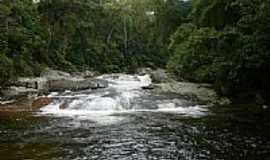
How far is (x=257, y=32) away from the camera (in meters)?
19.9

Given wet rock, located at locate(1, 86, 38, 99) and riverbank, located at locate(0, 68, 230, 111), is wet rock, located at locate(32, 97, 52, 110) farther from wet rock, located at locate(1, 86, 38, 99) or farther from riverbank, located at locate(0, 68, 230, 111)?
wet rock, located at locate(1, 86, 38, 99)

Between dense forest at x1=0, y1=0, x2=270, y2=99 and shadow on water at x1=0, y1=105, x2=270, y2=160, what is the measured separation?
4.47m

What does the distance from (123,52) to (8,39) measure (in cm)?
3539

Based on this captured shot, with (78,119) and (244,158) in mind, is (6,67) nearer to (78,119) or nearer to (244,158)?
(78,119)

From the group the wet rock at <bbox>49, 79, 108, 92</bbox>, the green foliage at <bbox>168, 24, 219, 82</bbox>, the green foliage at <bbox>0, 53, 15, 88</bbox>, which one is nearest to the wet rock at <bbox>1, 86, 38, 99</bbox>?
the green foliage at <bbox>0, 53, 15, 88</bbox>

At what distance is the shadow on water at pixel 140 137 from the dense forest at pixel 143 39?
447 centimetres

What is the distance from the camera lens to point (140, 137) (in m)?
14.0

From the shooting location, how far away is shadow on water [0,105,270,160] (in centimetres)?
1172

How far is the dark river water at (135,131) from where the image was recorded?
1181 cm

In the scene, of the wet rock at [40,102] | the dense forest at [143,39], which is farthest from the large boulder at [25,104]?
the dense forest at [143,39]

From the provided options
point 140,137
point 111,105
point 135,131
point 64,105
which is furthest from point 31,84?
point 140,137

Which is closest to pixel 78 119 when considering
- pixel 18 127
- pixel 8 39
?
pixel 18 127

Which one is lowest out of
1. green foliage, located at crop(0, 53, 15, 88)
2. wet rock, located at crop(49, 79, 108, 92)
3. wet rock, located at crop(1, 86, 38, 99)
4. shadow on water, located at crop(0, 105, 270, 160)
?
shadow on water, located at crop(0, 105, 270, 160)

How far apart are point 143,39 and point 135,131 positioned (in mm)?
56296
